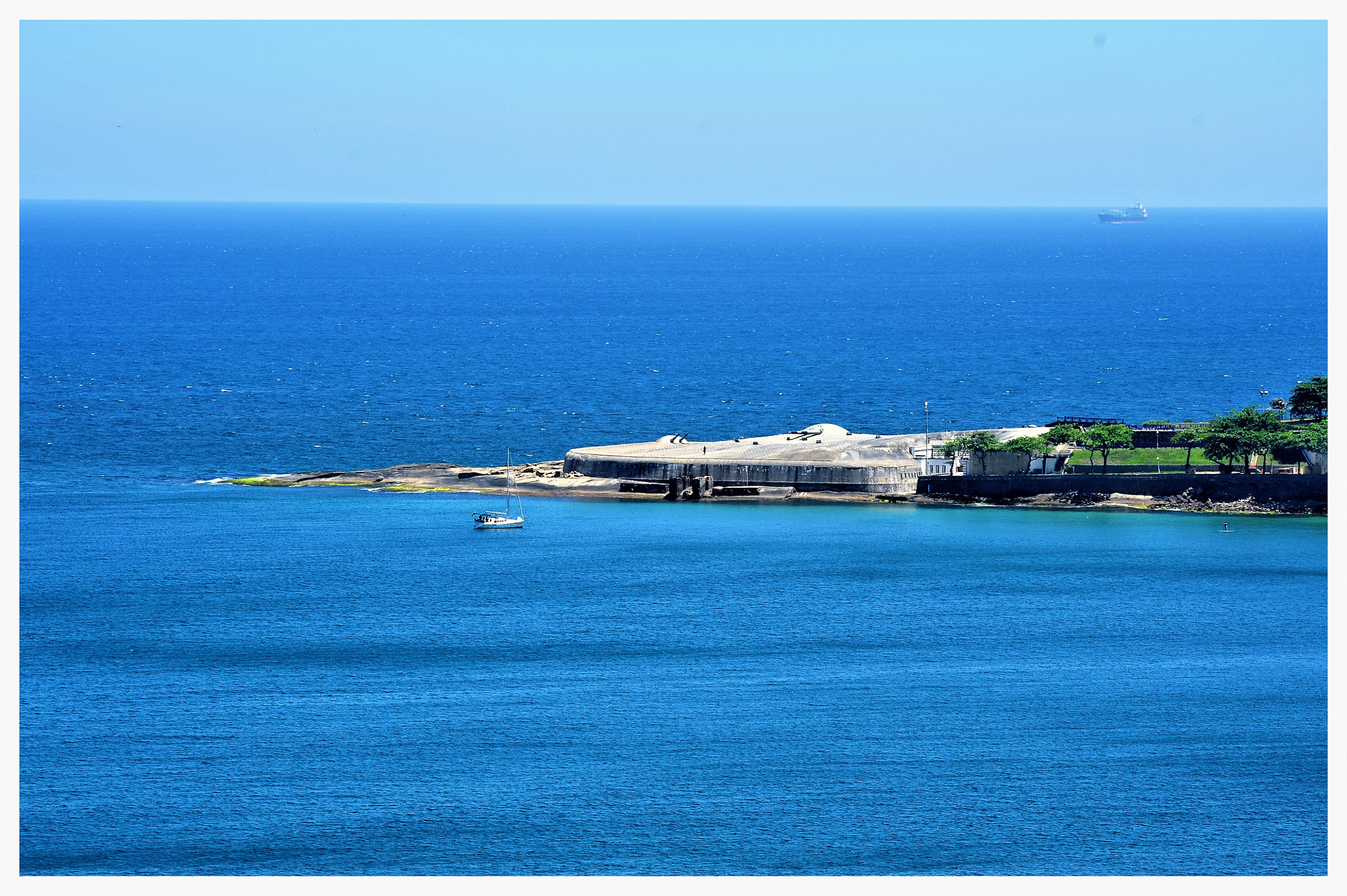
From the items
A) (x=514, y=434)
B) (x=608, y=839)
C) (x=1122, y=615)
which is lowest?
(x=608, y=839)

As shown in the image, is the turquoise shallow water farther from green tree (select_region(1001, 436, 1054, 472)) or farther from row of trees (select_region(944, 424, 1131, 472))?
row of trees (select_region(944, 424, 1131, 472))

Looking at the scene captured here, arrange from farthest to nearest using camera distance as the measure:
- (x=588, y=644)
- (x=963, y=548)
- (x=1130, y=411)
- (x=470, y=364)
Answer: (x=470, y=364)
(x=1130, y=411)
(x=963, y=548)
(x=588, y=644)

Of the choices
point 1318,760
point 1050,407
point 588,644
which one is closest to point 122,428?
point 588,644

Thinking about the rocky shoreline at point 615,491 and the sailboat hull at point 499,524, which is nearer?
the sailboat hull at point 499,524

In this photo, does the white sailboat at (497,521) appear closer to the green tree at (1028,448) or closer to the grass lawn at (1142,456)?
the green tree at (1028,448)

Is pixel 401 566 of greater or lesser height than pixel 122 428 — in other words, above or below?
below

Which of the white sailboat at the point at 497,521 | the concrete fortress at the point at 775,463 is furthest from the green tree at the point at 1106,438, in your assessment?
the white sailboat at the point at 497,521

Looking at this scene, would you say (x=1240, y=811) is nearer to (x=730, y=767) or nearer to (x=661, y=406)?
(x=730, y=767)

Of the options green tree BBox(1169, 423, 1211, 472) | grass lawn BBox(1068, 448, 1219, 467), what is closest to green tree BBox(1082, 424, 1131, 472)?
grass lawn BBox(1068, 448, 1219, 467)
